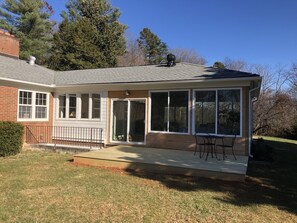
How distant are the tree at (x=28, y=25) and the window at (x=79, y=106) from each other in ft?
53.4

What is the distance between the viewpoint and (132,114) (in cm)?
1230

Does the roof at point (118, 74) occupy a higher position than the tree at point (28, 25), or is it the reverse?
the tree at point (28, 25)

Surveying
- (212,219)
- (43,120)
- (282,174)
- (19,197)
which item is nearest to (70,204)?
(19,197)

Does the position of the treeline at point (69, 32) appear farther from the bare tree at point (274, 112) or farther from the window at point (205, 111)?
the window at point (205, 111)

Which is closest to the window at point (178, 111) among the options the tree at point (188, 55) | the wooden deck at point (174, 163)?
the wooden deck at point (174, 163)

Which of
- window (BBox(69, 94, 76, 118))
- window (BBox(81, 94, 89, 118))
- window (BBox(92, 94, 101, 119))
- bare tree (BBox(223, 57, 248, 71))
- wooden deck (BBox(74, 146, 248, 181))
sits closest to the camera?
wooden deck (BBox(74, 146, 248, 181))

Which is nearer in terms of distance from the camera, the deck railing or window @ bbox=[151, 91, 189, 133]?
window @ bbox=[151, 91, 189, 133]

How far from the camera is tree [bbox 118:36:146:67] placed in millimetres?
34312

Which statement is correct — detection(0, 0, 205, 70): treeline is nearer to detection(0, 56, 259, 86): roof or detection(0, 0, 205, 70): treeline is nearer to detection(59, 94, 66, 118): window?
detection(0, 56, 259, 86): roof

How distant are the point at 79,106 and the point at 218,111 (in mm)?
6900

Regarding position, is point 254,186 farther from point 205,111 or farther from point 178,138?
point 178,138

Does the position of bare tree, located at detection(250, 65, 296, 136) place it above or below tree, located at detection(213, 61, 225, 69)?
below

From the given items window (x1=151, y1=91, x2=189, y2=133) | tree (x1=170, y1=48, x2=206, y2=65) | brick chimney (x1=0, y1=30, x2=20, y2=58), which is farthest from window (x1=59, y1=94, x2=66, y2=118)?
tree (x1=170, y1=48, x2=206, y2=65)

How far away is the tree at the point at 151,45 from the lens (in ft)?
118
